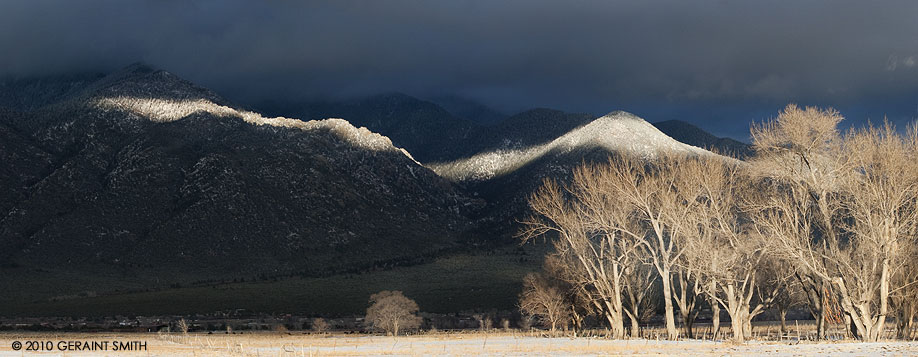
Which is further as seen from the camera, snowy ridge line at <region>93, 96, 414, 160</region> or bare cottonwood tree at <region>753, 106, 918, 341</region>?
snowy ridge line at <region>93, 96, 414, 160</region>

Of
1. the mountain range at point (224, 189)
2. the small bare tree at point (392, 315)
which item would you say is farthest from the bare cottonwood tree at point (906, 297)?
the mountain range at point (224, 189)

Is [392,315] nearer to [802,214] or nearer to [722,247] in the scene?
[722,247]

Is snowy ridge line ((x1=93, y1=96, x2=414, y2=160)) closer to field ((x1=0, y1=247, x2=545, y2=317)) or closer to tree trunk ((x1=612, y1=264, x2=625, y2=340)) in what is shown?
field ((x1=0, y1=247, x2=545, y2=317))

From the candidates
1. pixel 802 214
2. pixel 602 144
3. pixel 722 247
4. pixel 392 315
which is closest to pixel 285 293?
pixel 392 315

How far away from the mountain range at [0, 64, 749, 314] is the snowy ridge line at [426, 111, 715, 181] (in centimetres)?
60

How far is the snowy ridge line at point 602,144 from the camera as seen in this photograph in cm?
15800

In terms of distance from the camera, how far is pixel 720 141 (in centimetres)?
19988

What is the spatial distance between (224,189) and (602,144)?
72141 mm

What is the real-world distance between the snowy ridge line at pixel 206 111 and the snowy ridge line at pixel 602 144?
89.8 feet

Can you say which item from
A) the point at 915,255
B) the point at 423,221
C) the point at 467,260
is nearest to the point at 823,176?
the point at 915,255

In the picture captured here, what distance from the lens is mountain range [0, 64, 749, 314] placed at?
4592 inches

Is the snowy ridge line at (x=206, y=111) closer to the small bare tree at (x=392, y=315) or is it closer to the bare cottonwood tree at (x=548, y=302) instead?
the small bare tree at (x=392, y=315)

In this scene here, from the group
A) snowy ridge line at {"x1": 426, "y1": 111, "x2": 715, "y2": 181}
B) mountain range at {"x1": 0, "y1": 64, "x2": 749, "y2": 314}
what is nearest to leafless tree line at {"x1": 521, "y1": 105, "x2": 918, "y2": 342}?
mountain range at {"x1": 0, "y1": 64, "x2": 749, "y2": 314}

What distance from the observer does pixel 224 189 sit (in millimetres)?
133625
